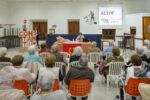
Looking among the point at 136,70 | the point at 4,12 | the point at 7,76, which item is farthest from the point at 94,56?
the point at 4,12

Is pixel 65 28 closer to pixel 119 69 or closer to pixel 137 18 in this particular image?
pixel 137 18

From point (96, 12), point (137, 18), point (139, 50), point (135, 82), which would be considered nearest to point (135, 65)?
point (135, 82)

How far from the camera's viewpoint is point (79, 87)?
110 inches

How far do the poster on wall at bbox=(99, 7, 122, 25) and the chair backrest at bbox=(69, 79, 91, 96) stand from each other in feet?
38.0

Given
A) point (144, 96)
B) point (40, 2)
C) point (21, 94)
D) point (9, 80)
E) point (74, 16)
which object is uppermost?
point (40, 2)

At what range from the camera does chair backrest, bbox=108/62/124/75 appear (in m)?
3.88

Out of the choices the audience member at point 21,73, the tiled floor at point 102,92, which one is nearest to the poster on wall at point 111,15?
the tiled floor at point 102,92

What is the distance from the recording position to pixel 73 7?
14141mm

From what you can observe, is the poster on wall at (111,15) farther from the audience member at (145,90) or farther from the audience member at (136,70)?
the audience member at (145,90)

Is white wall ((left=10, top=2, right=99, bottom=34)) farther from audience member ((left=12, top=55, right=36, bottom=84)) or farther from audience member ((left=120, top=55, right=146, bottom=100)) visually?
audience member ((left=12, top=55, right=36, bottom=84))

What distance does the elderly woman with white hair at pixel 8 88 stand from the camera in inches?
71.7

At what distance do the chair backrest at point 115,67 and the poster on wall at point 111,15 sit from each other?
10268 millimetres

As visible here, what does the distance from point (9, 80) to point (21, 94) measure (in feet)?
0.73

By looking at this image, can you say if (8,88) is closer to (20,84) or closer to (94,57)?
(20,84)
